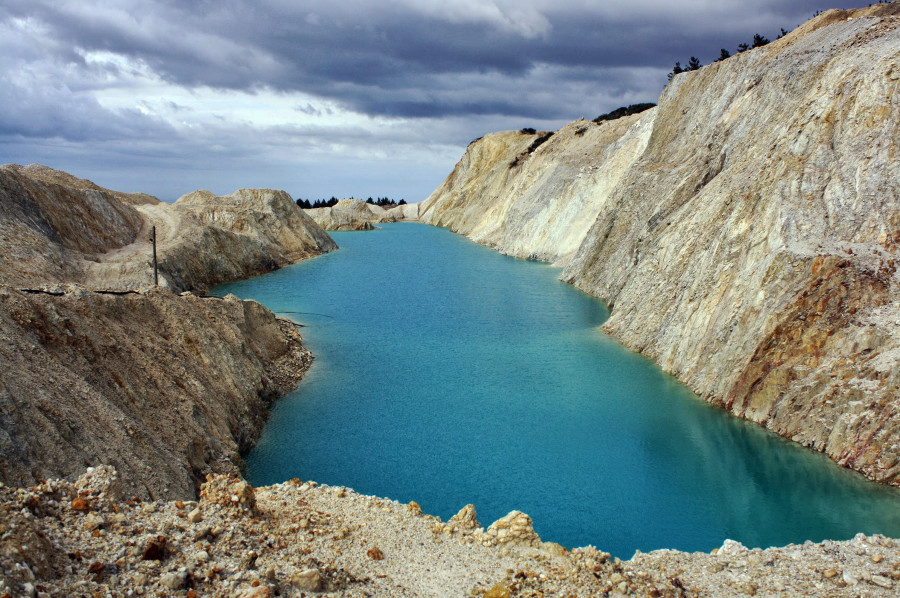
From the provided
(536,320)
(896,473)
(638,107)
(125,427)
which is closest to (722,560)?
(896,473)

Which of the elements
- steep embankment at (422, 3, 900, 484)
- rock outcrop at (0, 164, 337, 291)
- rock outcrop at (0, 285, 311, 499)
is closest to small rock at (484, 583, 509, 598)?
rock outcrop at (0, 285, 311, 499)

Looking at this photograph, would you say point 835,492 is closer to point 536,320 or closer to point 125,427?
point 125,427

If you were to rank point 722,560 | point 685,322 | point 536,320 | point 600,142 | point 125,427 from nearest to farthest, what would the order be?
point 722,560 → point 125,427 → point 685,322 → point 536,320 → point 600,142

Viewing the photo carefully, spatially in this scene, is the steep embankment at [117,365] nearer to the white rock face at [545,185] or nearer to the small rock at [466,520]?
the small rock at [466,520]

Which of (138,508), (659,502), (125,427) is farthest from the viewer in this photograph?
(659,502)

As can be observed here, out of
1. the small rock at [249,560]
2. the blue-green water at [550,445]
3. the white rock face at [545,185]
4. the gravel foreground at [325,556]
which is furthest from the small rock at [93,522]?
the white rock face at [545,185]

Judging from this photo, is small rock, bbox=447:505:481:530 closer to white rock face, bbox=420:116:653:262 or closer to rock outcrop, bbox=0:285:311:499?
rock outcrop, bbox=0:285:311:499
